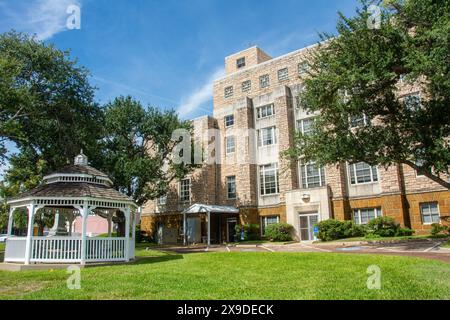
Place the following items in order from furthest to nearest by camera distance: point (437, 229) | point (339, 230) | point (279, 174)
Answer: point (279, 174)
point (339, 230)
point (437, 229)

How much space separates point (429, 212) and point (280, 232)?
10.9 metres

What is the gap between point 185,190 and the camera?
38.4m

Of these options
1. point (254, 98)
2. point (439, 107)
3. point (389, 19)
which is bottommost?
point (439, 107)

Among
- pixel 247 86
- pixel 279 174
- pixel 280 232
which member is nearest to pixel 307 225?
pixel 280 232

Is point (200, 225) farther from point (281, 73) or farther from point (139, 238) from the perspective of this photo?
point (281, 73)

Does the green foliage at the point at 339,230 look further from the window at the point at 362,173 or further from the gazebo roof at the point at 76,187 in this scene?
the gazebo roof at the point at 76,187

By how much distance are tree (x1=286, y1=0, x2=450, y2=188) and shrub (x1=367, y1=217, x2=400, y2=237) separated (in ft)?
22.8

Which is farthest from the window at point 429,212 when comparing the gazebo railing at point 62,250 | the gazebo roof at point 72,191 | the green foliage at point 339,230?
the gazebo railing at point 62,250

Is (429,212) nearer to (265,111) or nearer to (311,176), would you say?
(311,176)

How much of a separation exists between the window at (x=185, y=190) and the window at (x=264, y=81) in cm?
1268

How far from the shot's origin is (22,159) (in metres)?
26.7

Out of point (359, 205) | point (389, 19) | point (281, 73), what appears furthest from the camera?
point (281, 73)
